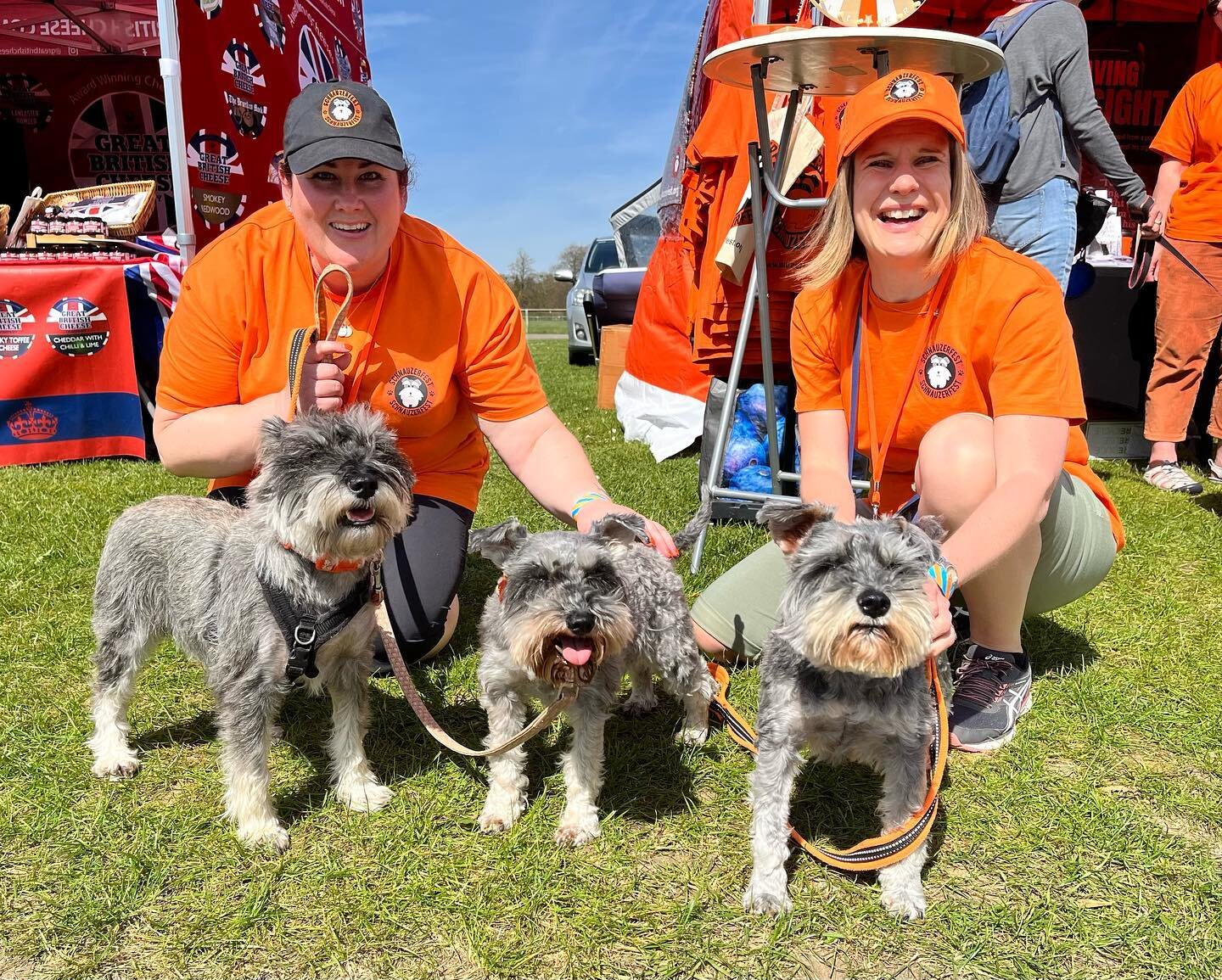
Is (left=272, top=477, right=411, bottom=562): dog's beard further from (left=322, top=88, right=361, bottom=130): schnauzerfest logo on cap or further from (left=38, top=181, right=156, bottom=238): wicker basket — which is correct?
(left=38, top=181, right=156, bottom=238): wicker basket

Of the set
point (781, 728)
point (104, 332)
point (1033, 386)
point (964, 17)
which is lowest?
point (104, 332)

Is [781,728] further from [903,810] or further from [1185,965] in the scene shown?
[1185,965]

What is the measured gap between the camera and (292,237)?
3.73 meters

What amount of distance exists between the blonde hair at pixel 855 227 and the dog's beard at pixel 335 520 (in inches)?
85.5

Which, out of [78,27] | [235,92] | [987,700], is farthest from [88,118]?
[987,700]

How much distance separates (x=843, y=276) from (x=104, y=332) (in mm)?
7346

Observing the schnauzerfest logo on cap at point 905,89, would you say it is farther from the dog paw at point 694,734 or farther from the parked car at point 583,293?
the parked car at point 583,293

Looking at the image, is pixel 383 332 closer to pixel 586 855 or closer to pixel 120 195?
pixel 586 855

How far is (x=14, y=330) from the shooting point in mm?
7668

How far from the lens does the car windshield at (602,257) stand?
21.9 m

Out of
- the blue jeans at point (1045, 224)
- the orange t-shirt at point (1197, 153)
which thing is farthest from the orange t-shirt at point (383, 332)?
the orange t-shirt at point (1197, 153)

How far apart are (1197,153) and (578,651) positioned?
8.35 metres

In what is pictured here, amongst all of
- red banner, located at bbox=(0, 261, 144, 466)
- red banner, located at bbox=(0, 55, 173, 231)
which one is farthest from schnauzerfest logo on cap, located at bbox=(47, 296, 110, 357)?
red banner, located at bbox=(0, 55, 173, 231)

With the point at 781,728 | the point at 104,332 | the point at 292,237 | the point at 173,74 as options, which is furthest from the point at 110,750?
the point at 173,74
